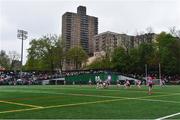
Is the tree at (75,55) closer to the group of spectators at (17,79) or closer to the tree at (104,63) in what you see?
the tree at (104,63)

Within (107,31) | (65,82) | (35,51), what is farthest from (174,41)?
(107,31)

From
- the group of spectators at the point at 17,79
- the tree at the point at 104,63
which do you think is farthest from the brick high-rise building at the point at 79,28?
the group of spectators at the point at 17,79

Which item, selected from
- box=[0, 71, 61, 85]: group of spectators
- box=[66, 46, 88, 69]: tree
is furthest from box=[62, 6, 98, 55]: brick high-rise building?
box=[0, 71, 61, 85]: group of spectators

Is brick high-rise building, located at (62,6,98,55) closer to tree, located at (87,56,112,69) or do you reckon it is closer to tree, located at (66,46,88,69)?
tree, located at (66,46,88,69)

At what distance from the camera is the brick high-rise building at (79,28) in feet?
500

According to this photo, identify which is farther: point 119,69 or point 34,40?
point 34,40

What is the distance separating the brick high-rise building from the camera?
152250mm

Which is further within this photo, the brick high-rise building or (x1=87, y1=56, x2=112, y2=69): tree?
the brick high-rise building

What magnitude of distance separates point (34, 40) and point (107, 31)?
Result: 52517 millimetres

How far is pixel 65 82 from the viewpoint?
6894 cm

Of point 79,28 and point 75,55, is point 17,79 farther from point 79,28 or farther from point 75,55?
point 79,28

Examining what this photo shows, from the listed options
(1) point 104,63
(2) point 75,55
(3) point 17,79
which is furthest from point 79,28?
(3) point 17,79

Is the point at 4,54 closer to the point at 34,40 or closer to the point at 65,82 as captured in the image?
the point at 34,40

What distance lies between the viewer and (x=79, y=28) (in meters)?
159
